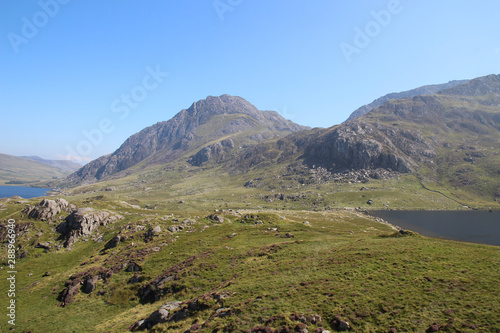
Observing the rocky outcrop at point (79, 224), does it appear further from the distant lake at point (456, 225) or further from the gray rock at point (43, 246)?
the distant lake at point (456, 225)

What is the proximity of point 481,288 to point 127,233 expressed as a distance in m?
78.4

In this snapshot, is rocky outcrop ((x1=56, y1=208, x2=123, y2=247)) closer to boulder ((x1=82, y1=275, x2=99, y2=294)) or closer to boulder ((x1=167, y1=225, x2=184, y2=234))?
boulder ((x1=167, y1=225, x2=184, y2=234))

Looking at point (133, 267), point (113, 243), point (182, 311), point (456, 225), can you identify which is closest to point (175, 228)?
point (113, 243)

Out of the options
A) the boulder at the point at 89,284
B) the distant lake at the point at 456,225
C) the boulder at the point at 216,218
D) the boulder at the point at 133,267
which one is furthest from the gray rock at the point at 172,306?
the distant lake at the point at 456,225

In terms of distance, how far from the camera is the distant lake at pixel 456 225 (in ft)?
433

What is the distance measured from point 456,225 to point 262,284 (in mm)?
196697

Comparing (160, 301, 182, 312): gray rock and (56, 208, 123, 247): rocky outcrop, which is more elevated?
(56, 208, 123, 247): rocky outcrop

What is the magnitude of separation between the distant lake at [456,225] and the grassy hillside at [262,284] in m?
120

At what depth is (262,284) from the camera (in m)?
35.2

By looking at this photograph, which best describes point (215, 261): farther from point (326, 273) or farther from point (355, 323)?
point (355, 323)

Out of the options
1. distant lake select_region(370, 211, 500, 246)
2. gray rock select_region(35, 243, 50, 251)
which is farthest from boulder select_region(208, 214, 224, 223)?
distant lake select_region(370, 211, 500, 246)

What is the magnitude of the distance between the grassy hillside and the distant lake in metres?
120

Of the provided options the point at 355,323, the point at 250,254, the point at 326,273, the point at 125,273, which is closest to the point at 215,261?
the point at 250,254

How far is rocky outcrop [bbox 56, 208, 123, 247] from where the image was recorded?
6881 centimetres
